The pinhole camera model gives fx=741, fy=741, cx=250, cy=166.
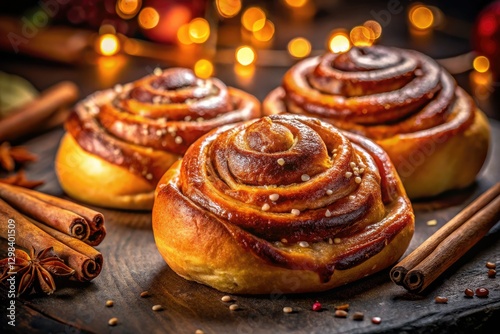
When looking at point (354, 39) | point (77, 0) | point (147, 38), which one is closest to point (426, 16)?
point (354, 39)

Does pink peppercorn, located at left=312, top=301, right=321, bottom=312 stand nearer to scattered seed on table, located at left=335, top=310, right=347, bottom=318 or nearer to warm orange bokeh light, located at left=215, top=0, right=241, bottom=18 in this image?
scattered seed on table, located at left=335, top=310, right=347, bottom=318

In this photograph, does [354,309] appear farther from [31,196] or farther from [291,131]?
[31,196]

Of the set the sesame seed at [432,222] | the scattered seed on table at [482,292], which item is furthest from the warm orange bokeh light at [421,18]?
A: the scattered seed on table at [482,292]

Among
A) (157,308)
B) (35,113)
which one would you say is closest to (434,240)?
(157,308)

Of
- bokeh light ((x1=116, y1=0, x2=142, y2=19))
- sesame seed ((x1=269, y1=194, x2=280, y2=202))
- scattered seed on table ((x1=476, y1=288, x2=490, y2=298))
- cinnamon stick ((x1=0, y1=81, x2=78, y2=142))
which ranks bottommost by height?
cinnamon stick ((x1=0, y1=81, x2=78, y2=142))

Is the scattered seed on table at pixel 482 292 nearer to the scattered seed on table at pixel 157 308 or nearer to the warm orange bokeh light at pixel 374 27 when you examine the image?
the scattered seed on table at pixel 157 308

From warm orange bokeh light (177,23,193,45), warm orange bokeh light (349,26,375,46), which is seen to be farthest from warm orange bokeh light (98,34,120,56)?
warm orange bokeh light (349,26,375,46)

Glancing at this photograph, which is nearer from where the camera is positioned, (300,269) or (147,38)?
(300,269)
